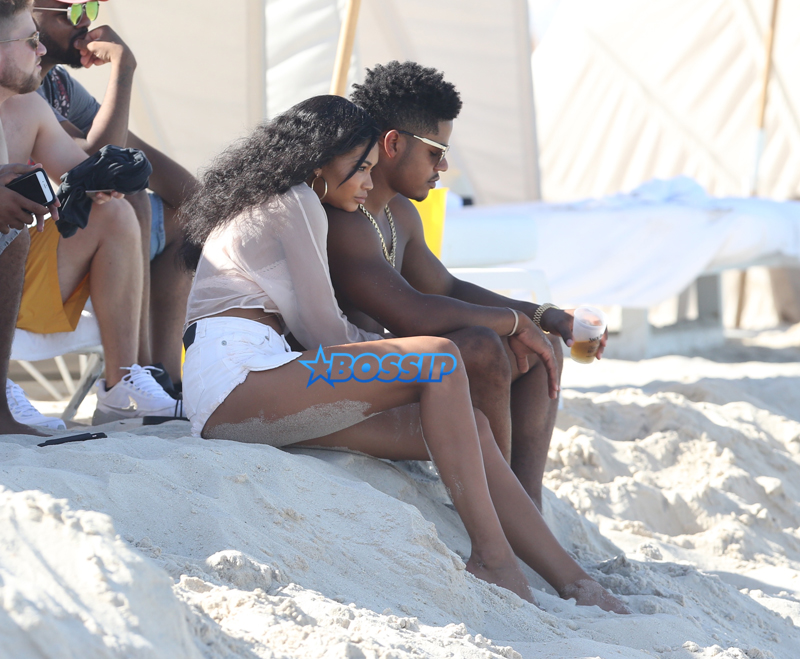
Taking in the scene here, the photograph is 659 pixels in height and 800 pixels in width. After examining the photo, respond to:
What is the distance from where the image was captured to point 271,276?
2.12m

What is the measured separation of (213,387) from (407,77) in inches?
40.1

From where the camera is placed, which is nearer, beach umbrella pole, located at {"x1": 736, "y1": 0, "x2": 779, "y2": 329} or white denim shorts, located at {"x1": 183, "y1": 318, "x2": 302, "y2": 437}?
white denim shorts, located at {"x1": 183, "y1": 318, "x2": 302, "y2": 437}

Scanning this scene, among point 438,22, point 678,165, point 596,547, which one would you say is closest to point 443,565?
point 596,547

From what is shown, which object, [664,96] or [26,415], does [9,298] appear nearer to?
[26,415]

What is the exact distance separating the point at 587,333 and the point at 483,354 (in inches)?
15.5

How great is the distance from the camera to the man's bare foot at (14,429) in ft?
7.33

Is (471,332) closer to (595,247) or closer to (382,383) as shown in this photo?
(382,383)

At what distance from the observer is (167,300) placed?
3.15 m

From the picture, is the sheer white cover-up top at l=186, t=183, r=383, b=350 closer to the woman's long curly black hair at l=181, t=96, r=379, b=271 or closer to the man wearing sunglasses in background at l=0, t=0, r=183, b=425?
the woman's long curly black hair at l=181, t=96, r=379, b=271

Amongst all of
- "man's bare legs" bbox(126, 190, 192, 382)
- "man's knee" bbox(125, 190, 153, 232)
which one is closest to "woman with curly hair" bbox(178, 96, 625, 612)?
"man's knee" bbox(125, 190, 153, 232)

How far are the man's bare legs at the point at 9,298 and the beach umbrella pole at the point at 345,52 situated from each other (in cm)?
179

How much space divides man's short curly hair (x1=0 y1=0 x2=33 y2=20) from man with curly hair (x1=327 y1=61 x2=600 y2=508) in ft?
2.87

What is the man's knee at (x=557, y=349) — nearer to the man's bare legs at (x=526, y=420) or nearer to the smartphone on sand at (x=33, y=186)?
the man's bare legs at (x=526, y=420)

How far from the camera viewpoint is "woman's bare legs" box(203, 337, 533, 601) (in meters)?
1.94
